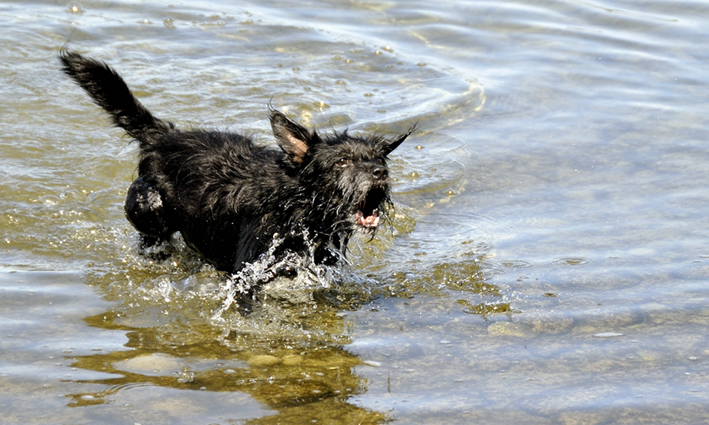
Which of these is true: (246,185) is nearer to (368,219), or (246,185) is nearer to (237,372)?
(368,219)

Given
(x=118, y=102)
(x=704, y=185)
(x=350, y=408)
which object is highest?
(x=118, y=102)

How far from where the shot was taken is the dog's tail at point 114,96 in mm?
6090

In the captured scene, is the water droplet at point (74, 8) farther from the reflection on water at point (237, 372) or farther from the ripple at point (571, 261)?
the ripple at point (571, 261)

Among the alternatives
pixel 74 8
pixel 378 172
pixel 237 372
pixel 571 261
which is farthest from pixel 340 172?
pixel 74 8

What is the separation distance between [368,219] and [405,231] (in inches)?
69.8

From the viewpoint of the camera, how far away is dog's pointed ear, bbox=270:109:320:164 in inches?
207

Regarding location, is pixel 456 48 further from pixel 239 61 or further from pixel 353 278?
pixel 353 278

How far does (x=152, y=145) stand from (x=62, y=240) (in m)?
1.20

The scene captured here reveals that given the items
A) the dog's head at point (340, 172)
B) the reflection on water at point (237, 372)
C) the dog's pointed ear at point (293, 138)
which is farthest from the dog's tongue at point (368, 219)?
the reflection on water at point (237, 372)

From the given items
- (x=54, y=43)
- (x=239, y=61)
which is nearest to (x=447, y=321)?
(x=239, y=61)

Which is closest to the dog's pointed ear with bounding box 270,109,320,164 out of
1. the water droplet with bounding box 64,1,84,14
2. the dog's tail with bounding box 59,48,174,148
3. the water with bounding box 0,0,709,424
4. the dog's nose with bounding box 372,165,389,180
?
the dog's nose with bounding box 372,165,389,180

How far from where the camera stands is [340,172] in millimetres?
5223

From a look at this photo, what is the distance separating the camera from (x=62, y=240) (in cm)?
677

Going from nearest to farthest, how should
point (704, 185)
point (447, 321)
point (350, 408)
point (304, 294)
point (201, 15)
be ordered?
point (350, 408), point (447, 321), point (304, 294), point (704, 185), point (201, 15)
